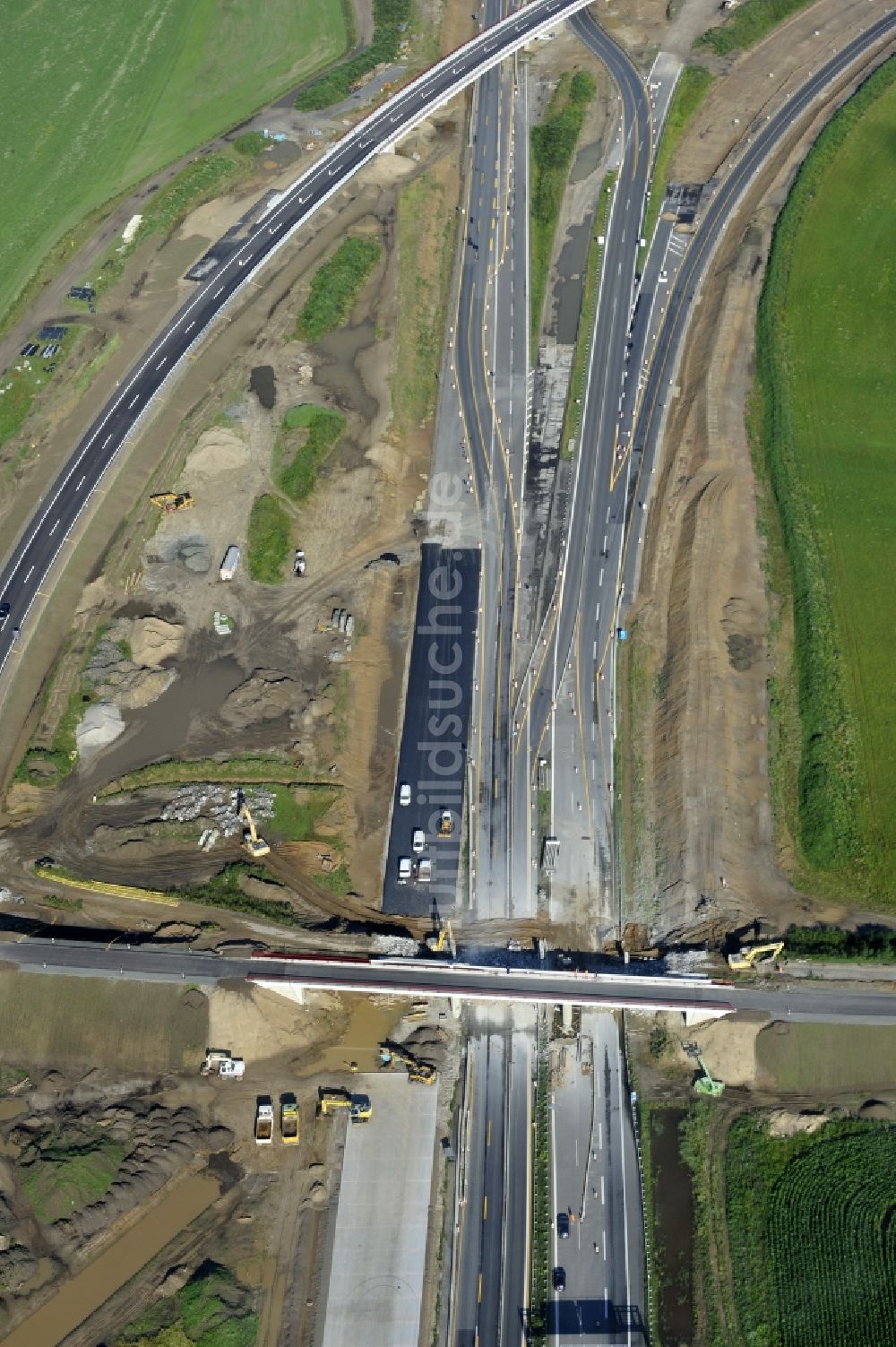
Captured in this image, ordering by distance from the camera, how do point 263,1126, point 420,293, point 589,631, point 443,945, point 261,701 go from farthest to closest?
1. point 420,293
2. point 589,631
3. point 261,701
4. point 443,945
5. point 263,1126

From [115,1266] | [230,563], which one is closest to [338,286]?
[230,563]

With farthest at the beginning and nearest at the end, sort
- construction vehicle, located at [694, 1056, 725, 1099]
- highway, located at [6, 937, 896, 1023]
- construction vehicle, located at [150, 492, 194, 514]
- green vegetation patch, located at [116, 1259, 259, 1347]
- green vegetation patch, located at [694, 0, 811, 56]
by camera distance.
Answer: 1. green vegetation patch, located at [694, 0, 811, 56]
2. construction vehicle, located at [150, 492, 194, 514]
3. highway, located at [6, 937, 896, 1023]
4. construction vehicle, located at [694, 1056, 725, 1099]
5. green vegetation patch, located at [116, 1259, 259, 1347]

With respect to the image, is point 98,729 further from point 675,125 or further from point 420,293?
Result: point 675,125

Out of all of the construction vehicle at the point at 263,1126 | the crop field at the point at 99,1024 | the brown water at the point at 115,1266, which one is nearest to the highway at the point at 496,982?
the crop field at the point at 99,1024

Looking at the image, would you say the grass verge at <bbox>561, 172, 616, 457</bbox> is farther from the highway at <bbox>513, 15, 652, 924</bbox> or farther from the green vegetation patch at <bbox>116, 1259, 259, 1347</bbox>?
the green vegetation patch at <bbox>116, 1259, 259, 1347</bbox>

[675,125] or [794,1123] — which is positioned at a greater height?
[675,125]

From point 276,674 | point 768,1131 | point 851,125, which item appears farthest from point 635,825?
point 851,125

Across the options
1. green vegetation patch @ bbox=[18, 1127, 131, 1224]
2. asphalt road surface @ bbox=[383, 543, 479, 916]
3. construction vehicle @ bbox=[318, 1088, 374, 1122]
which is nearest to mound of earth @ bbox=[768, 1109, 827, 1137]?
asphalt road surface @ bbox=[383, 543, 479, 916]

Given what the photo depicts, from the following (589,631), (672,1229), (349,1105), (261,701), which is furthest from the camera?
(589,631)
